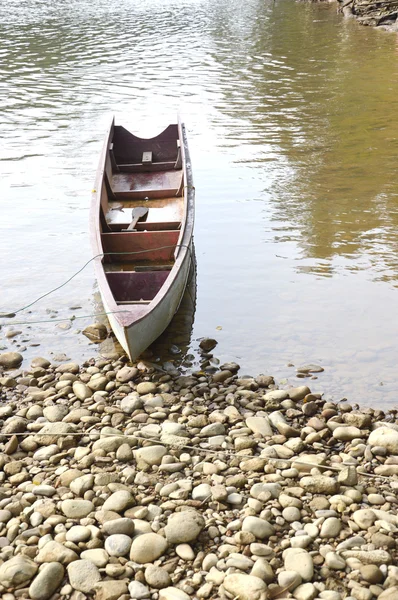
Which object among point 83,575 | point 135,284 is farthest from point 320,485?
point 135,284

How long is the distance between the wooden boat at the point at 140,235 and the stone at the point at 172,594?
274 cm

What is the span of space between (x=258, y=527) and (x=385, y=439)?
5.11 feet

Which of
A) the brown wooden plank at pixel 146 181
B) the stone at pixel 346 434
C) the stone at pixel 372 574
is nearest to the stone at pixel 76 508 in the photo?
the stone at pixel 372 574

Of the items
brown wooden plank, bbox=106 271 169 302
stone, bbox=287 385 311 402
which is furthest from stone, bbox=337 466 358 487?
brown wooden plank, bbox=106 271 169 302

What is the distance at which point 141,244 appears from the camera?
26.6 ft

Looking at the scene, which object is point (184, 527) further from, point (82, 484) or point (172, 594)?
point (82, 484)

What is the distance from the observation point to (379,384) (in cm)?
631

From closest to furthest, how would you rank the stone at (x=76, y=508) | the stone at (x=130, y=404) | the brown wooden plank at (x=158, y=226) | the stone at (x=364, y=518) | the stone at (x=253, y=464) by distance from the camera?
the stone at (x=364, y=518) < the stone at (x=76, y=508) < the stone at (x=253, y=464) < the stone at (x=130, y=404) < the brown wooden plank at (x=158, y=226)

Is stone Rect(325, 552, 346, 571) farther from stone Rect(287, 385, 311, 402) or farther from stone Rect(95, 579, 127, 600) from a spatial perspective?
stone Rect(287, 385, 311, 402)

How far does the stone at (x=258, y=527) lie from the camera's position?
416cm

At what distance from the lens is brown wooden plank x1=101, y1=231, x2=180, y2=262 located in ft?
26.3

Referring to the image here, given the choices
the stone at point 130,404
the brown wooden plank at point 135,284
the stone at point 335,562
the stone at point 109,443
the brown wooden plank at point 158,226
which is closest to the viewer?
the stone at point 335,562

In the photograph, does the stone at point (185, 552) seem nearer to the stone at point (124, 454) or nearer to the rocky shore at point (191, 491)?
the rocky shore at point (191, 491)

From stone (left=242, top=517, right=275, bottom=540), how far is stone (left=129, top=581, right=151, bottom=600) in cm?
76
